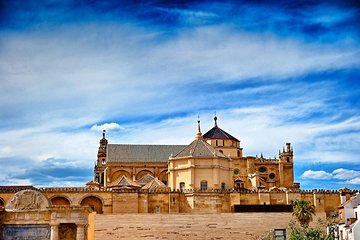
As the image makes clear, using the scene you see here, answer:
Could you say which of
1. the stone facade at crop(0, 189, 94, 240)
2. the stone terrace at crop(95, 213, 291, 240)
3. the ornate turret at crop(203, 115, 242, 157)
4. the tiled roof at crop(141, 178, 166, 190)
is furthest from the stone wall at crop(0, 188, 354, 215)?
the stone facade at crop(0, 189, 94, 240)

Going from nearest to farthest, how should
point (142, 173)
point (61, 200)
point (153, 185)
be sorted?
point (61, 200) → point (153, 185) → point (142, 173)

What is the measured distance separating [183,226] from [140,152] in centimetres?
3083

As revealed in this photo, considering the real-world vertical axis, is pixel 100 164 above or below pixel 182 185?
above

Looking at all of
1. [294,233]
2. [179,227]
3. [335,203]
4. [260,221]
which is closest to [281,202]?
[335,203]

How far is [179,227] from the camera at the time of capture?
168 ft

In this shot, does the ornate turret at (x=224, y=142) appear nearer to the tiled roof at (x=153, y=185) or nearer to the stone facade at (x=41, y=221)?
the tiled roof at (x=153, y=185)

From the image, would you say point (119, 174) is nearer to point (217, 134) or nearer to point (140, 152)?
point (140, 152)

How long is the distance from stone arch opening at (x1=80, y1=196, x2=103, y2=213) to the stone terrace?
9.20 meters

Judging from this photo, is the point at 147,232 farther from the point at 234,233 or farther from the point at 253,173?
the point at 253,173

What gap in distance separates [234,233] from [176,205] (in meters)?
10.9

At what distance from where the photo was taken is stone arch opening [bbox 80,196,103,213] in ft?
200

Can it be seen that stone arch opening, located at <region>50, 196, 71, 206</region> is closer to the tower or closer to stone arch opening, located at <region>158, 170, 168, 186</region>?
stone arch opening, located at <region>158, 170, 168, 186</region>

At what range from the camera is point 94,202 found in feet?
201

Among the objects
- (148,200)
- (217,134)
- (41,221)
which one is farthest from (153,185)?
(41,221)
